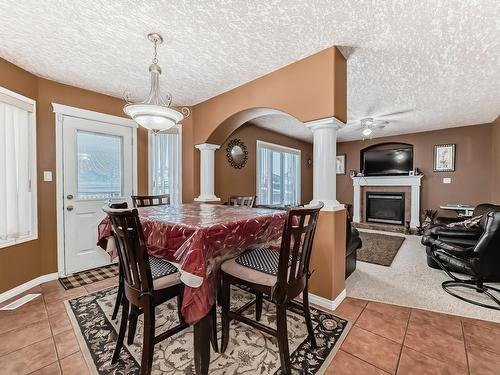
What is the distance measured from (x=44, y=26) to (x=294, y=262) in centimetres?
267

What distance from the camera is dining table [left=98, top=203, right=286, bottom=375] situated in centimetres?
122

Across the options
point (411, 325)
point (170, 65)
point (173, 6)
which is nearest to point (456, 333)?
point (411, 325)

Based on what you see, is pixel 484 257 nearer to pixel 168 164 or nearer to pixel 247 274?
pixel 247 274

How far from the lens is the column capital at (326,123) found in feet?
6.90

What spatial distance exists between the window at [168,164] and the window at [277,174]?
6.06ft

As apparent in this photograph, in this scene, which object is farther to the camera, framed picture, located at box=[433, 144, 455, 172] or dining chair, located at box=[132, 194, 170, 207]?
framed picture, located at box=[433, 144, 455, 172]

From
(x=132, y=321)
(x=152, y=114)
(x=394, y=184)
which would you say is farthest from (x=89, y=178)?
(x=394, y=184)

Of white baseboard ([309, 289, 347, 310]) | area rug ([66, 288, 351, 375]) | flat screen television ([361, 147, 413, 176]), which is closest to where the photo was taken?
area rug ([66, 288, 351, 375])

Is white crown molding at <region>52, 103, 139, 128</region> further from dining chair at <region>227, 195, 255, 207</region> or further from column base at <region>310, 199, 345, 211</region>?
column base at <region>310, 199, 345, 211</region>

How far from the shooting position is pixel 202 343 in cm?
125

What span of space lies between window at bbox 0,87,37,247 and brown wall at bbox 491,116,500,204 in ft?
23.9

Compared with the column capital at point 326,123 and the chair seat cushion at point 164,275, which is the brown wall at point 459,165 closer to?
the column capital at point 326,123

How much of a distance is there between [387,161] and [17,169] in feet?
23.6

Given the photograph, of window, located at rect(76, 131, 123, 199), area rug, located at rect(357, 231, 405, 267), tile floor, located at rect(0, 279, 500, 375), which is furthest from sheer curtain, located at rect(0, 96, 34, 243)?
area rug, located at rect(357, 231, 405, 267)
